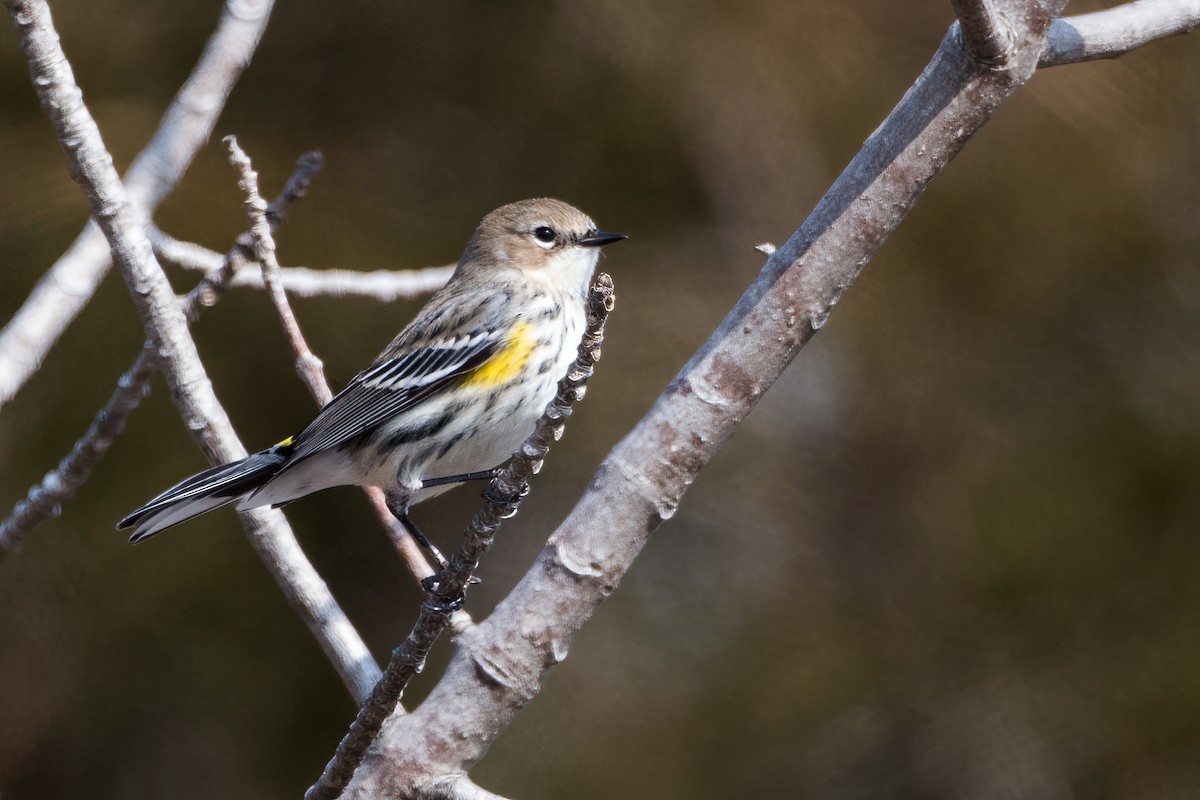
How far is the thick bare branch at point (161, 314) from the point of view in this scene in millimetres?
2174

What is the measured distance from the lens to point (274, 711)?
3615 mm

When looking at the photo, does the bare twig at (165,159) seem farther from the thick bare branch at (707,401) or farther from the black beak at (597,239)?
the thick bare branch at (707,401)

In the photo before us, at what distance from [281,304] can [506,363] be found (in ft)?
1.78

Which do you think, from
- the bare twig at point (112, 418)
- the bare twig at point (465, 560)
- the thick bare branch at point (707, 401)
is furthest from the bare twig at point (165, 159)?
the thick bare branch at point (707, 401)

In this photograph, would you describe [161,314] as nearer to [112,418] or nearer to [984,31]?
[112,418]

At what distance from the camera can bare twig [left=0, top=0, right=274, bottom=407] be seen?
271 centimetres

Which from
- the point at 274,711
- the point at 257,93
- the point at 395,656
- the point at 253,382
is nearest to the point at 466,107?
the point at 257,93

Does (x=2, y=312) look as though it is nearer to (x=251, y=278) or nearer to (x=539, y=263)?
(x=251, y=278)

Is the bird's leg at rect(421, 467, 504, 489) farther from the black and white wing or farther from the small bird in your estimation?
the black and white wing

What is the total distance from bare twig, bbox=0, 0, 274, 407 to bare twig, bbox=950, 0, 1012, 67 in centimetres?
170

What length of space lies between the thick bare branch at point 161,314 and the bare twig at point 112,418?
166 millimetres

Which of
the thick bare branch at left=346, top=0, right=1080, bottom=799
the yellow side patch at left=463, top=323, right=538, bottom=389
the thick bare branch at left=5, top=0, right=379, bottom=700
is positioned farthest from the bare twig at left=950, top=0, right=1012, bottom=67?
the thick bare branch at left=5, top=0, right=379, bottom=700

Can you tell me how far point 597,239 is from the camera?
122 inches

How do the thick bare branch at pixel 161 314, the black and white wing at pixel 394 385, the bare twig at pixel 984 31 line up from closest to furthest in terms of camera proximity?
the bare twig at pixel 984 31 < the thick bare branch at pixel 161 314 < the black and white wing at pixel 394 385
